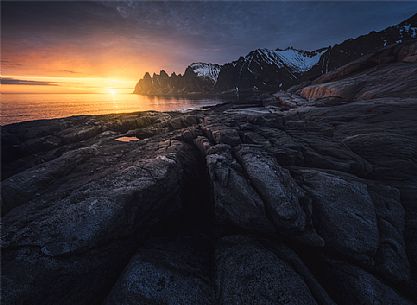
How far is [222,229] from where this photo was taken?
10477 mm

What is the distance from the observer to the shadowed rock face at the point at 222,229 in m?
7.21

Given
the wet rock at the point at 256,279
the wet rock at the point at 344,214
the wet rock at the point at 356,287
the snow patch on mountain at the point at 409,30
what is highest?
the snow patch on mountain at the point at 409,30

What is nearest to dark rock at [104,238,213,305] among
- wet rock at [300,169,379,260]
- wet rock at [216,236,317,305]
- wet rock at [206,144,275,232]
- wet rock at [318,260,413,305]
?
wet rock at [216,236,317,305]

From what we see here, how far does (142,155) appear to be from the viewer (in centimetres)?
1470

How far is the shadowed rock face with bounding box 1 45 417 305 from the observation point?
721 centimetres

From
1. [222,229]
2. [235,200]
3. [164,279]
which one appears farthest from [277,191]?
[164,279]

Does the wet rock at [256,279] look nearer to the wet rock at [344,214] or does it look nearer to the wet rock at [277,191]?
the wet rock at [277,191]

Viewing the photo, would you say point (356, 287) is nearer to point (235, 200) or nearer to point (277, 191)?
point (277, 191)

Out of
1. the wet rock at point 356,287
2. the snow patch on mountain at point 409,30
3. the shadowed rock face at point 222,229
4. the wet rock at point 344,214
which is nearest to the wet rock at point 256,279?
the shadowed rock face at point 222,229

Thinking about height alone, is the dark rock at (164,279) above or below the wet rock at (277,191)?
below

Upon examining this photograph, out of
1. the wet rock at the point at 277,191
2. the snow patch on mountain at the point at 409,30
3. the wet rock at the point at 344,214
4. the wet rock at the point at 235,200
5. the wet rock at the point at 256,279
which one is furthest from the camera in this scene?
the snow patch on mountain at the point at 409,30

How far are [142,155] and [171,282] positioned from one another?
30.1ft

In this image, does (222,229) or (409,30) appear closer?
(222,229)

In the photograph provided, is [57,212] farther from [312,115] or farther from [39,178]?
[312,115]
